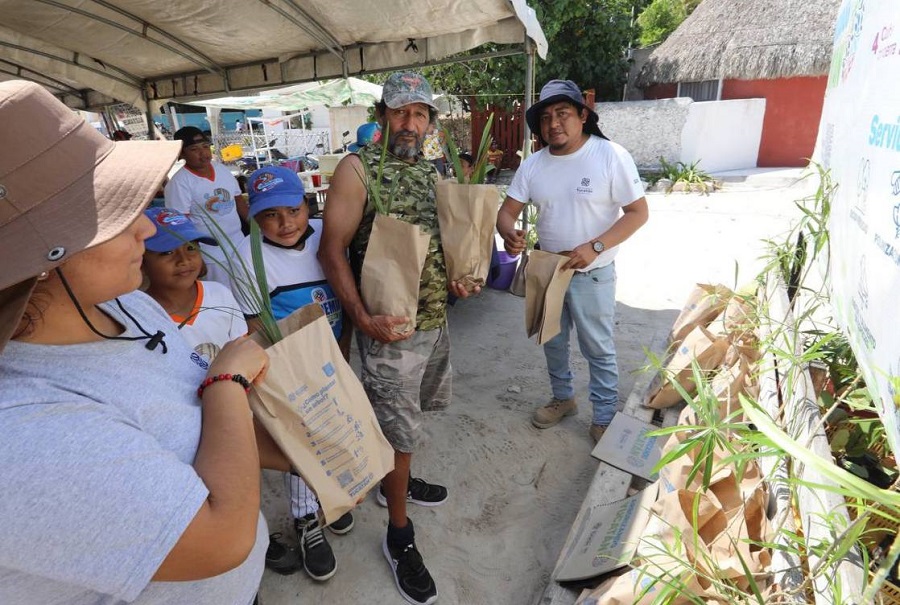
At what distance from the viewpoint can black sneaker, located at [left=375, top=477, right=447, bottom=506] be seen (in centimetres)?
251

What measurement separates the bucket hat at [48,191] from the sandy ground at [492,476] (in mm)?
1861

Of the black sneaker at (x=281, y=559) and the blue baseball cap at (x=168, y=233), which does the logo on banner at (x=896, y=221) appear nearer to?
the blue baseball cap at (x=168, y=233)

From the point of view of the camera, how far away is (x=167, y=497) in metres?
0.71

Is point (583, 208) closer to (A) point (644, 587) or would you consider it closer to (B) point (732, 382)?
(B) point (732, 382)

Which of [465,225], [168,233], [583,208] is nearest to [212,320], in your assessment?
[168,233]

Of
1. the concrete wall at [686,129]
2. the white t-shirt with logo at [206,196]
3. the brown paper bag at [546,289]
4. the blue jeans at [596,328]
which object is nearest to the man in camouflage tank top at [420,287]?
the brown paper bag at [546,289]

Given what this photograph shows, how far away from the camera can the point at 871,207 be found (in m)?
1.17

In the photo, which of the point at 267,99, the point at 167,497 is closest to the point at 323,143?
the point at 267,99

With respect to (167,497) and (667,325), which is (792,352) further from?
(667,325)

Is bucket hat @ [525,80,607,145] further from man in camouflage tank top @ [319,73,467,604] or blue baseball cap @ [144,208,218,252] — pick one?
blue baseball cap @ [144,208,218,252]

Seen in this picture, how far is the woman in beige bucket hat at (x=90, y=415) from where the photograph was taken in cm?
65

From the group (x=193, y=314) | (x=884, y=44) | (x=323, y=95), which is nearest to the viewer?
(x=884, y=44)

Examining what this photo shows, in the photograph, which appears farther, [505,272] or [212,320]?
[505,272]

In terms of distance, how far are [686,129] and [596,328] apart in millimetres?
10127
